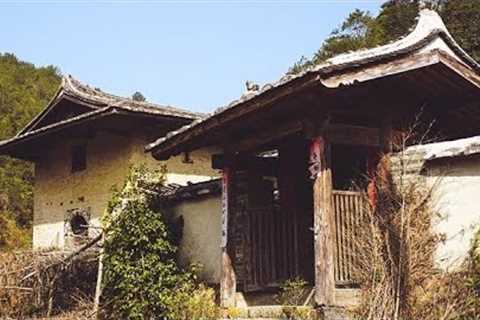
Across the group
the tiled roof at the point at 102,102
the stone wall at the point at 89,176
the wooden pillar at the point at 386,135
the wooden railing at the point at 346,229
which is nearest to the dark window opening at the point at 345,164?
the wooden pillar at the point at 386,135

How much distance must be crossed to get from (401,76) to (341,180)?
2.97m

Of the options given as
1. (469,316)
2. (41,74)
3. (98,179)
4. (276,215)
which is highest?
(41,74)

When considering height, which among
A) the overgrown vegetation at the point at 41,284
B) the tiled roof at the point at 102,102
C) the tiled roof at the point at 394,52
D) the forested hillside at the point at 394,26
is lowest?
the overgrown vegetation at the point at 41,284

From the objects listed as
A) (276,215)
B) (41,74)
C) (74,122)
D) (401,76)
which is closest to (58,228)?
(74,122)

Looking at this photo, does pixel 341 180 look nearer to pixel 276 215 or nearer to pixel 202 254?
pixel 276 215

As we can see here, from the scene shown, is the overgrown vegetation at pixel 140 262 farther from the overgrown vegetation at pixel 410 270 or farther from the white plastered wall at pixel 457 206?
the white plastered wall at pixel 457 206

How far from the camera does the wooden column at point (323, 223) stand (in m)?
8.80

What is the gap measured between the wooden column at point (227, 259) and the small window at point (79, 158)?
8514 millimetres

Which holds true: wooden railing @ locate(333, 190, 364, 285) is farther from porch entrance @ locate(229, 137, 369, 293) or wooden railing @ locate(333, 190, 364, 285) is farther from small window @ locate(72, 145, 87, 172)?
small window @ locate(72, 145, 87, 172)

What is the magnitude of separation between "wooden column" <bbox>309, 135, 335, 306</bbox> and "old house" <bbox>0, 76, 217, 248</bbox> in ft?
24.7

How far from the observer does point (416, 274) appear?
7.86 meters

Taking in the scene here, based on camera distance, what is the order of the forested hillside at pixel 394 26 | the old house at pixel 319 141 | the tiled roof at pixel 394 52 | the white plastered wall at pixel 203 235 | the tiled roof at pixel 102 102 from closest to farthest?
the tiled roof at pixel 394 52 → the old house at pixel 319 141 → the white plastered wall at pixel 203 235 → the tiled roof at pixel 102 102 → the forested hillside at pixel 394 26

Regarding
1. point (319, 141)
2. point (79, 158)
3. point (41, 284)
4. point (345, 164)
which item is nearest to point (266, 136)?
point (319, 141)

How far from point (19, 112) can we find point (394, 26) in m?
16.7
